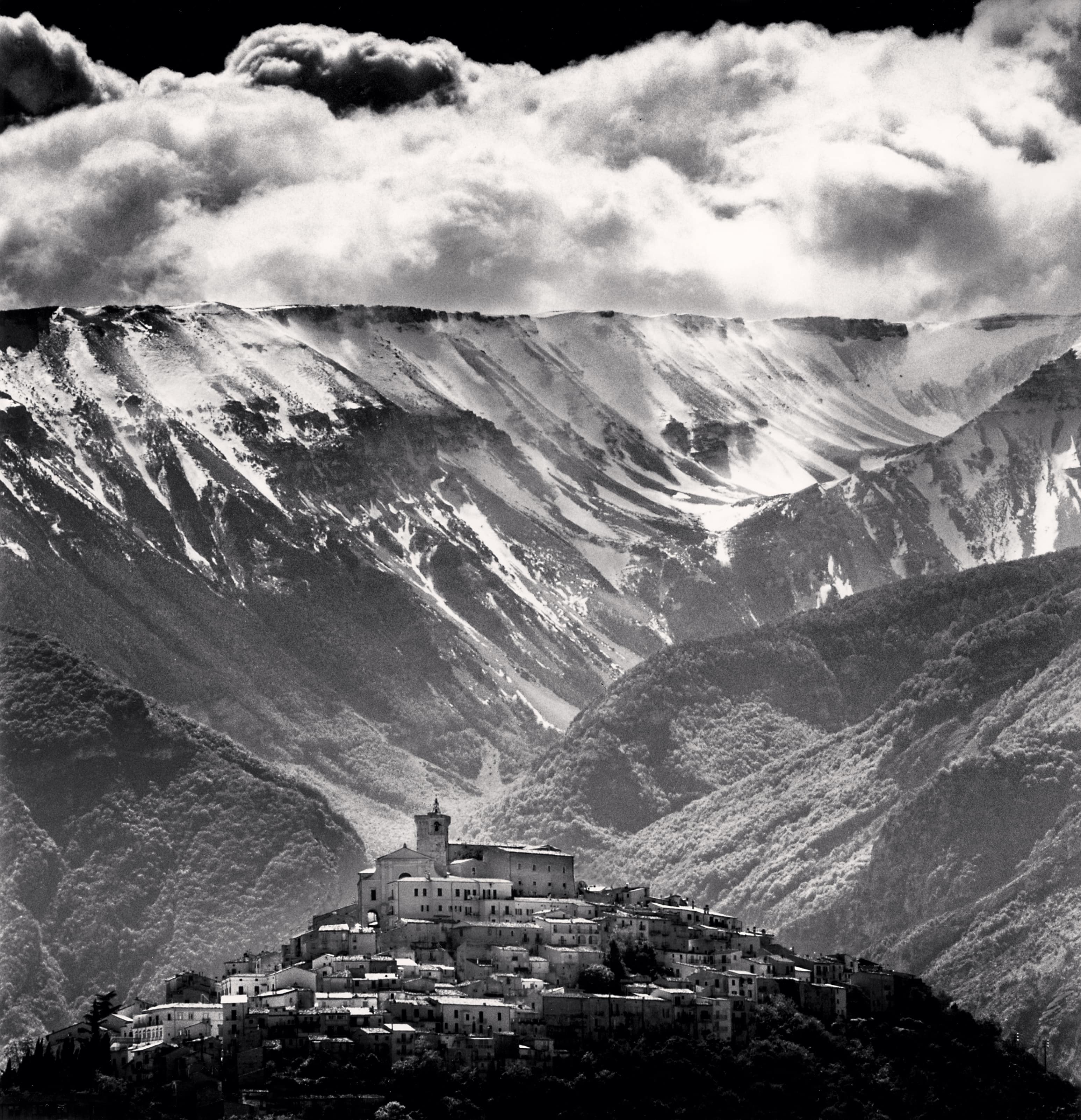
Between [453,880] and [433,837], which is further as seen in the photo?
[433,837]

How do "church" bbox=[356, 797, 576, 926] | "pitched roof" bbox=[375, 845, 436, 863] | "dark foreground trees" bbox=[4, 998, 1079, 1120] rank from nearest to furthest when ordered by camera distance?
"dark foreground trees" bbox=[4, 998, 1079, 1120]
"church" bbox=[356, 797, 576, 926]
"pitched roof" bbox=[375, 845, 436, 863]

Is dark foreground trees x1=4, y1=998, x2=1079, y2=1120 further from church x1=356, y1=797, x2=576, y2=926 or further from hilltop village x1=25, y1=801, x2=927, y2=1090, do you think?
church x1=356, y1=797, x2=576, y2=926

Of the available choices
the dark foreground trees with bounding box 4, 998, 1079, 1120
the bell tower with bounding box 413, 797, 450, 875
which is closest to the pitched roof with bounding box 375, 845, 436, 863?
the bell tower with bounding box 413, 797, 450, 875

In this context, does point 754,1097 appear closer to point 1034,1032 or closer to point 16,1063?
point 16,1063

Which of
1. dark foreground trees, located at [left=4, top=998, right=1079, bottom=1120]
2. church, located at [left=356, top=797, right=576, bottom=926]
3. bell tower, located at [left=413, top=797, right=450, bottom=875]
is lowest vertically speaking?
dark foreground trees, located at [left=4, top=998, right=1079, bottom=1120]

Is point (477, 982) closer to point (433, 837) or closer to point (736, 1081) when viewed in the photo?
point (736, 1081)

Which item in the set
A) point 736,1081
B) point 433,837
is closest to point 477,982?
point 736,1081
